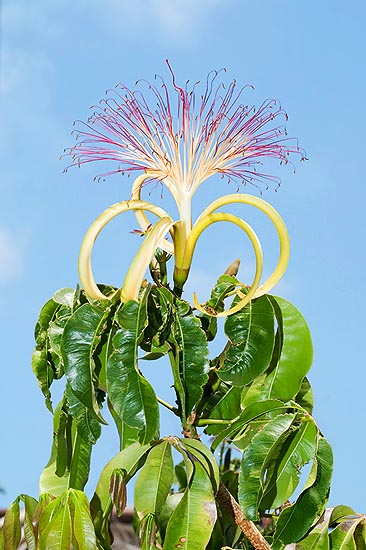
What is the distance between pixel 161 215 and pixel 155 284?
0.46 ft

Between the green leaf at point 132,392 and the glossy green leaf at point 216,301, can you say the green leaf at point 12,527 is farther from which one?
the glossy green leaf at point 216,301

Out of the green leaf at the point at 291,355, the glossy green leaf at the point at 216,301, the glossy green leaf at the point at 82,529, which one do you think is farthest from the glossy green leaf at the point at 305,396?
the glossy green leaf at the point at 82,529

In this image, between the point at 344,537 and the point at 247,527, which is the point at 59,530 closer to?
the point at 247,527

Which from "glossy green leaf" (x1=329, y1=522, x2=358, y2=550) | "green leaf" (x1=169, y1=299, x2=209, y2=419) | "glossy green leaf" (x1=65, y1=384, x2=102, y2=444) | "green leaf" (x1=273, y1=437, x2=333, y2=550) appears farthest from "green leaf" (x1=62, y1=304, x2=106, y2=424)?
"glossy green leaf" (x1=329, y1=522, x2=358, y2=550)

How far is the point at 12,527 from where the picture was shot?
4.72 ft

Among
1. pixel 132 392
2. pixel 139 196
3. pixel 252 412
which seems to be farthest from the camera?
pixel 139 196

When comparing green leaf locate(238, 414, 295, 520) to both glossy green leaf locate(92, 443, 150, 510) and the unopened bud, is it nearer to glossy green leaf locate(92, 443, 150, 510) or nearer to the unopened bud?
glossy green leaf locate(92, 443, 150, 510)

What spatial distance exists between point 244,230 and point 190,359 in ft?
0.82

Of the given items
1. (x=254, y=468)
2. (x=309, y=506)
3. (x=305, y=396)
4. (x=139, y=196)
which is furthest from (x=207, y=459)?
(x=139, y=196)

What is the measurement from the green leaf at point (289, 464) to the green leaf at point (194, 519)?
0.37 feet

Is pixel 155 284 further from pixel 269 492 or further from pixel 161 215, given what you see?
pixel 269 492

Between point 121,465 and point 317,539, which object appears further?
point 317,539

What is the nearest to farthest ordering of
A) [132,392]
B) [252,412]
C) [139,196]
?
[132,392] < [252,412] < [139,196]

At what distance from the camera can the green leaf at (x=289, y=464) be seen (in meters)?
1.33
